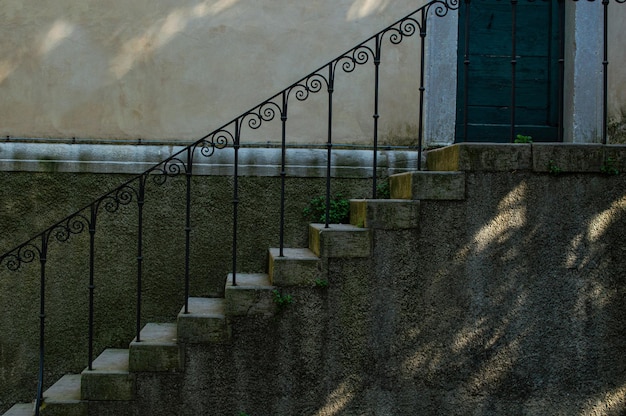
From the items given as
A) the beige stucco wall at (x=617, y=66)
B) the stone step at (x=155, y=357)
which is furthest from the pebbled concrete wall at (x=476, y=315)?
the beige stucco wall at (x=617, y=66)

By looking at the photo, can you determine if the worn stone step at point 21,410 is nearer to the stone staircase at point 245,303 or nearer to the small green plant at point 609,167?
the stone staircase at point 245,303

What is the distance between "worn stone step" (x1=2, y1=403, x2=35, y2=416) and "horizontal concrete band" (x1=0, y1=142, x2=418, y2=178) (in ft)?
6.26

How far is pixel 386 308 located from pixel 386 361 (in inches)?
14.4

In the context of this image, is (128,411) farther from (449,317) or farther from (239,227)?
(449,317)

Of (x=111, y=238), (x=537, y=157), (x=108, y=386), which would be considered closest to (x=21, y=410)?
(x=108, y=386)

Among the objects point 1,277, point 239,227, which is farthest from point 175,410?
point 1,277

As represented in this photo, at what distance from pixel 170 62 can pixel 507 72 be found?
3.04 m

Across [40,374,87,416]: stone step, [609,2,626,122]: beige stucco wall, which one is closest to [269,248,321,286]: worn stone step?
[40,374,87,416]: stone step

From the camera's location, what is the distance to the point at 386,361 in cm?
461

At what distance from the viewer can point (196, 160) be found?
224 inches

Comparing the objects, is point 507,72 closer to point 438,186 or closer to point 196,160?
point 438,186

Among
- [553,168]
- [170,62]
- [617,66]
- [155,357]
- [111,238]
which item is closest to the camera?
[155,357]

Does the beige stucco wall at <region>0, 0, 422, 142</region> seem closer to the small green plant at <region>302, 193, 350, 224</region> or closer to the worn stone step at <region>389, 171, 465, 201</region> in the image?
the small green plant at <region>302, 193, 350, 224</region>

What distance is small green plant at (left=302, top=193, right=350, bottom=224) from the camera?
5617 millimetres
